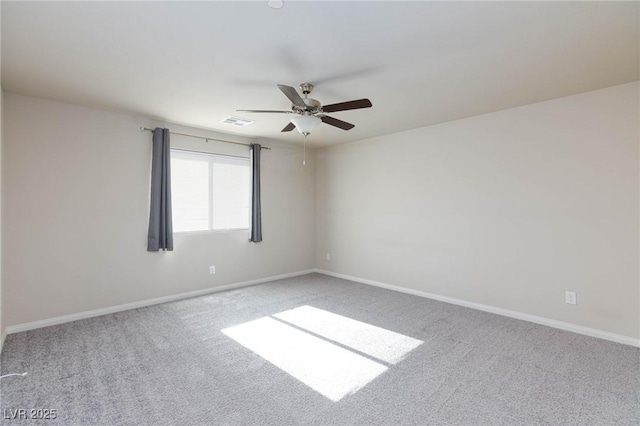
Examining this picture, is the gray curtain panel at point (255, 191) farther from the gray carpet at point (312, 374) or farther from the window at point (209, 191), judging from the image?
the gray carpet at point (312, 374)

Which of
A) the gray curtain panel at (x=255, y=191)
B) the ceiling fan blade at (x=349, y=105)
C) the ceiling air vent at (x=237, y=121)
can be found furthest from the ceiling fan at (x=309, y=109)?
the gray curtain panel at (x=255, y=191)

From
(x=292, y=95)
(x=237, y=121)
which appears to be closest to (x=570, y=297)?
(x=292, y=95)

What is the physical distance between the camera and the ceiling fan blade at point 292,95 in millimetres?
Result: 2420

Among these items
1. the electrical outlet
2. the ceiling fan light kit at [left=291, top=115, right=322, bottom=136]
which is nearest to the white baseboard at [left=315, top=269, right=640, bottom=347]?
the electrical outlet

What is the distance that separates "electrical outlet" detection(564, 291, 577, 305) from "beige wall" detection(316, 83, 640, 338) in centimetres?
4

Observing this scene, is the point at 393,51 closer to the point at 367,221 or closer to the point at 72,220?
the point at 367,221

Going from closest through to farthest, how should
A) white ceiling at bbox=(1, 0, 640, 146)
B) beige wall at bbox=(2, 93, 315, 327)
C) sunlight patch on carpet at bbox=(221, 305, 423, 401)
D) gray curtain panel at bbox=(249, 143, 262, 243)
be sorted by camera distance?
white ceiling at bbox=(1, 0, 640, 146) → sunlight patch on carpet at bbox=(221, 305, 423, 401) → beige wall at bbox=(2, 93, 315, 327) → gray curtain panel at bbox=(249, 143, 262, 243)

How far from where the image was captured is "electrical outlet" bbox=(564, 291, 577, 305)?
3355 mm

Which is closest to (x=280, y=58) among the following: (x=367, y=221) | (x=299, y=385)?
(x=299, y=385)

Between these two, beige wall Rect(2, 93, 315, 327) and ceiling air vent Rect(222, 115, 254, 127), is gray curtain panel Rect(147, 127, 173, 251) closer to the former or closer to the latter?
beige wall Rect(2, 93, 315, 327)

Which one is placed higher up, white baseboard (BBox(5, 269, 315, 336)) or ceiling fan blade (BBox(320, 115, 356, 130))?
ceiling fan blade (BBox(320, 115, 356, 130))

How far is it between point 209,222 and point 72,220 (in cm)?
170

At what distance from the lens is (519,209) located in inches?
147

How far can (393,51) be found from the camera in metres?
2.41
